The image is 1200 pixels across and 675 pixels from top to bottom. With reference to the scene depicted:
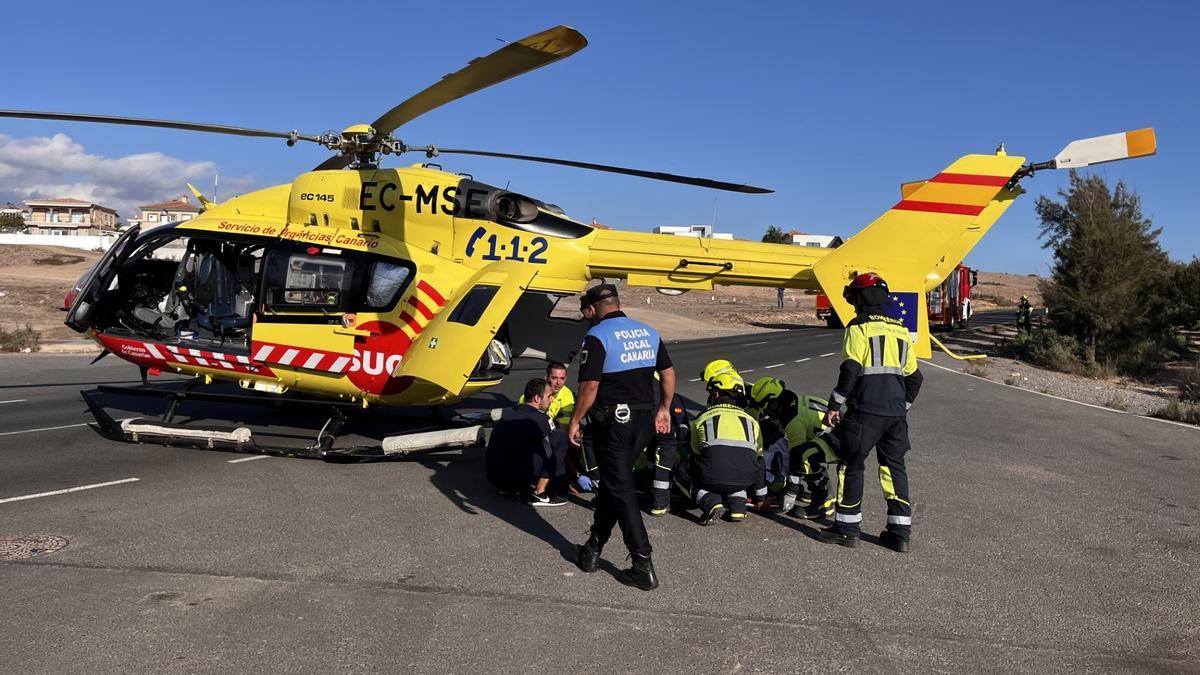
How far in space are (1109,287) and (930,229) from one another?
53.1 ft

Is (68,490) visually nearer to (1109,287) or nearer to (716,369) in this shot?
(716,369)

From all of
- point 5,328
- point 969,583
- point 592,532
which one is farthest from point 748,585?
point 5,328

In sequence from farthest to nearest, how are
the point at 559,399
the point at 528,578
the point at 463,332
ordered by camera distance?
the point at 463,332 < the point at 559,399 < the point at 528,578

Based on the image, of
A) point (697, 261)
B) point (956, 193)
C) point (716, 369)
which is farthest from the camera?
point (697, 261)

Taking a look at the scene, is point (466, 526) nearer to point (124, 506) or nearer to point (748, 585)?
point (748, 585)

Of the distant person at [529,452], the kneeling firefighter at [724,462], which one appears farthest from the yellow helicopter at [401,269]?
the kneeling firefighter at [724,462]

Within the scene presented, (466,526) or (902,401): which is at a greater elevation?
(902,401)

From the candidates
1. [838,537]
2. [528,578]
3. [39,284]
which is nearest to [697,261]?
[838,537]

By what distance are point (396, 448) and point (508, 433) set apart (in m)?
1.62

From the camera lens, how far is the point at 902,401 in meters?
5.82

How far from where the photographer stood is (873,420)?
5781 millimetres

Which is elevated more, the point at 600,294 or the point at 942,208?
the point at 942,208

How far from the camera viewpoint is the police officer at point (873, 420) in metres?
5.76

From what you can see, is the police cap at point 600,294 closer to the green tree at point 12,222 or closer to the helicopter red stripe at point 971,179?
the helicopter red stripe at point 971,179
